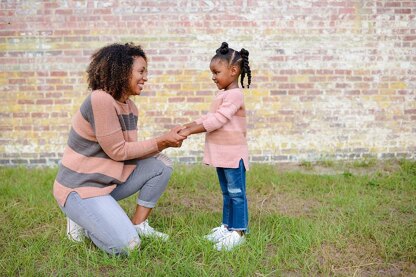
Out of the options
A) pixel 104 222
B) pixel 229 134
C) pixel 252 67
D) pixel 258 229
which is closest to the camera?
pixel 104 222

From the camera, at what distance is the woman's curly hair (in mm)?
3219

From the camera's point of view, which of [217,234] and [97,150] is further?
[217,234]

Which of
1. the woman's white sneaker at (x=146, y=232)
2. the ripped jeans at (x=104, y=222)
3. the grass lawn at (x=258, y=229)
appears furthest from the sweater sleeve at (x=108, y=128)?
the grass lawn at (x=258, y=229)

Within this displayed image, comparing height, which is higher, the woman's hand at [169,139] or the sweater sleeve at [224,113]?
the sweater sleeve at [224,113]

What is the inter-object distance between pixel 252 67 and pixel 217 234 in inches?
109

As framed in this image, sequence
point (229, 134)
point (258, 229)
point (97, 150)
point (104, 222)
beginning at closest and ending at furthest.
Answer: point (104, 222)
point (97, 150)
point (229, 134)
point (258, 229)

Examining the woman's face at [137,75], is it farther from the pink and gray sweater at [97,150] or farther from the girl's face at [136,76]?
the pink and gray sweater at [97,150]

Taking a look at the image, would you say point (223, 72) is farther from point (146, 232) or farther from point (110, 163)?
point (146, 232)

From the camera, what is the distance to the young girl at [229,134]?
3.24 m

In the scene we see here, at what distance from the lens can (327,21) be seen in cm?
559

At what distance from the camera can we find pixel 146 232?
11.0ft

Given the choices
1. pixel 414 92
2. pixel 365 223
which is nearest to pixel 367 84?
pixel 414 92

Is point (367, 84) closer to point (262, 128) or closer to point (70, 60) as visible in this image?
point (262, 128)

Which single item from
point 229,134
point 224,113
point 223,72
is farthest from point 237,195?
point 223,72
